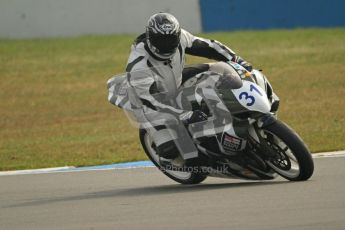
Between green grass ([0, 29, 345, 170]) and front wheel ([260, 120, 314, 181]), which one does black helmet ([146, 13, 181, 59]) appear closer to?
front wheel ([260, 120, 314, 181])

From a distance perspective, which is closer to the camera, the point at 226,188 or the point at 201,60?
the point at 226,188

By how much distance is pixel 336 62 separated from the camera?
19766mm

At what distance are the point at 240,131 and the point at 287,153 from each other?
1.36 feet

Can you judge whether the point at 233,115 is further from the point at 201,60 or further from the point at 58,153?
the point at 201,60

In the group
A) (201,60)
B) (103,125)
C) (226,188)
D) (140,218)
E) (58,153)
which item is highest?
(140,218)

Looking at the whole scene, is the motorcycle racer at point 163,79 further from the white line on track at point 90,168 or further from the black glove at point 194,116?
the white line on track at point 90,168

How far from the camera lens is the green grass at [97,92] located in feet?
41.4

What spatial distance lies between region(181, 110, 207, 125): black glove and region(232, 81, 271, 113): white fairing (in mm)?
348

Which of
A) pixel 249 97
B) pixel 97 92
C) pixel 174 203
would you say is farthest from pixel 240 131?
pixel 97 92

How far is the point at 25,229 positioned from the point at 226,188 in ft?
6.67

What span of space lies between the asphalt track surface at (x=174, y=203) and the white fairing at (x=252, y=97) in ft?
2.11

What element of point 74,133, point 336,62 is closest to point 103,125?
Answer: point 74,133

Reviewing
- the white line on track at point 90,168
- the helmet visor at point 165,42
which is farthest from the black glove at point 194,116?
the white line on track at point 90,168

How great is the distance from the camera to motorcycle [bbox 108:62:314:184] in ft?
25.8
